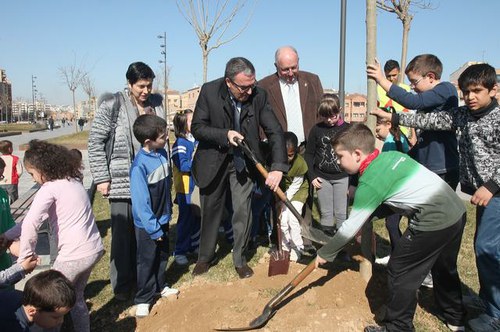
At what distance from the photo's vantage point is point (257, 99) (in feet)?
13.1

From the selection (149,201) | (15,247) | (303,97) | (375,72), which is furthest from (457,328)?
(15,247)

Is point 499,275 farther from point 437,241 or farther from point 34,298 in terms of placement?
point 34,298

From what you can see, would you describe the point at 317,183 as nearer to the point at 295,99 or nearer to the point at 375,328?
the point at 295,99

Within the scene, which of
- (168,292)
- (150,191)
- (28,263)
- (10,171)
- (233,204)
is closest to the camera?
(28,263)

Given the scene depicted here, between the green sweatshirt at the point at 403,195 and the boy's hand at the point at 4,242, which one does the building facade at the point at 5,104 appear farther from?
the green sweatshirt at the point at 403,195

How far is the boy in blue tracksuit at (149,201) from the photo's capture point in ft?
10.8

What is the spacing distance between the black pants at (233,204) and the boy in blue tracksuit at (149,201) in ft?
1.98

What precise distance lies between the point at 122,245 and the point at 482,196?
9.31ft

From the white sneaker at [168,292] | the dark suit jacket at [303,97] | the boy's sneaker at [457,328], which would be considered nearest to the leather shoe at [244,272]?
the white sneaker at [168,292]

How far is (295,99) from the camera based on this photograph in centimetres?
473

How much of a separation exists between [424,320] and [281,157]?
1779mm

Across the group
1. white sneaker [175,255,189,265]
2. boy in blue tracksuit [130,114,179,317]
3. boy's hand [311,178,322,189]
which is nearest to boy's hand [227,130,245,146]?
boy in blue tracksuit [130,114,179,317]

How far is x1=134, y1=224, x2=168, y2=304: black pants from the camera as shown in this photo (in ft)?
11.2

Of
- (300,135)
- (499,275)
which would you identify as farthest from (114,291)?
(499,275)
